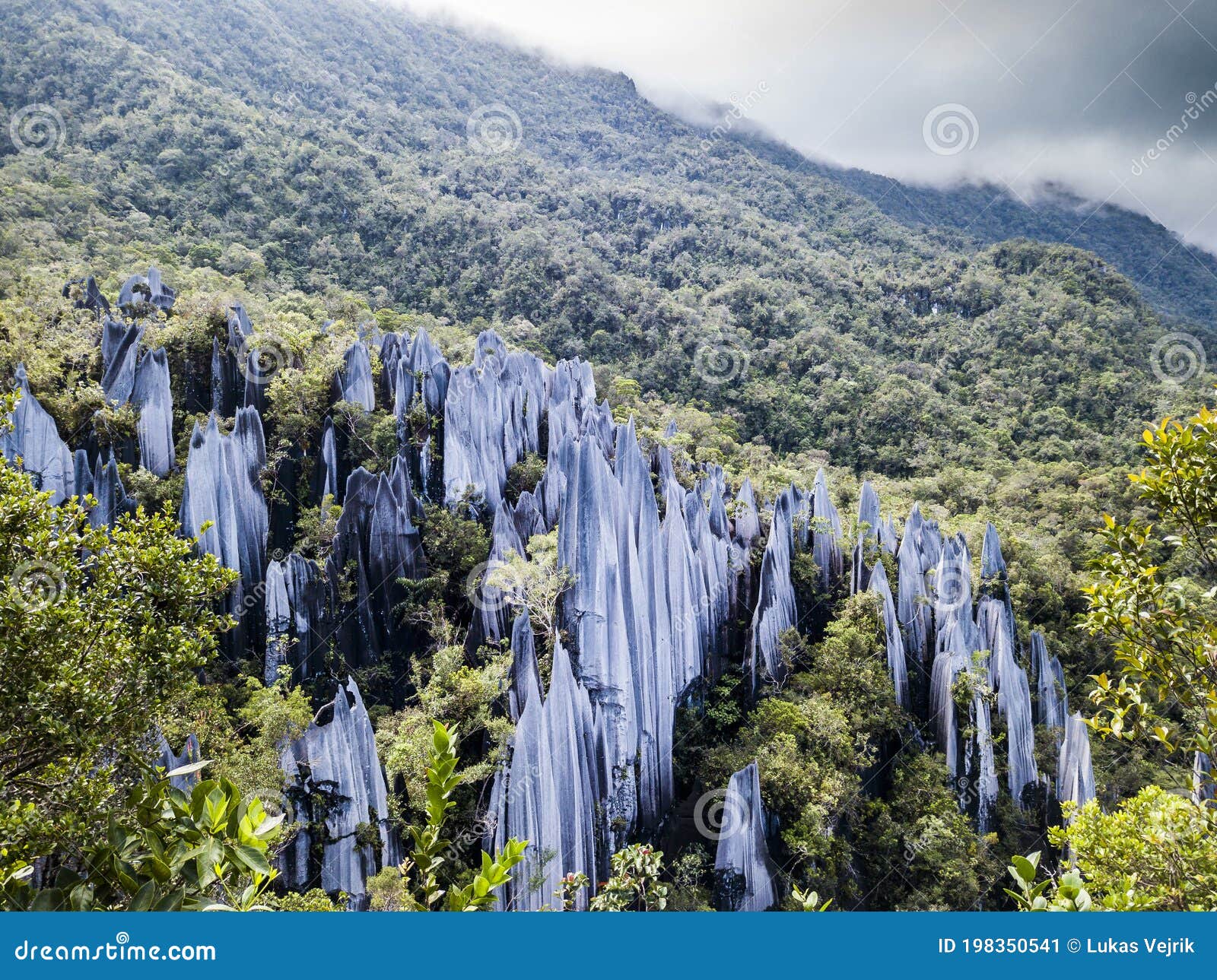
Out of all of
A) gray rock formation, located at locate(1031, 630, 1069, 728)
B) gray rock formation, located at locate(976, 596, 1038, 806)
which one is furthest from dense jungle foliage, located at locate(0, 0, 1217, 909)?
gray rock formation, located at locate(1031, 630, 1069, 728)

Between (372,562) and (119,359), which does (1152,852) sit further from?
(119,359)

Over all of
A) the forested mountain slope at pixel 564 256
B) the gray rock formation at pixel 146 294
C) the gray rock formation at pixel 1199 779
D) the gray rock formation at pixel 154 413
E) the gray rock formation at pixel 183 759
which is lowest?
the gray rock formation at pixel 183 759

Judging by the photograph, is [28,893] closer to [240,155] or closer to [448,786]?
[448,786]

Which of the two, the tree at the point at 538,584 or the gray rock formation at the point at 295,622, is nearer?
the tree at the point at 538,584

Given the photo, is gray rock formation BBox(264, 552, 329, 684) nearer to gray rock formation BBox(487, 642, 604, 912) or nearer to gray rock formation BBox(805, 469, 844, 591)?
gray rock formation BBox(487, 642, 604, 912)

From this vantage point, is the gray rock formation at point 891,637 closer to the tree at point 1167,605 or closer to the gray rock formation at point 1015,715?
the gray rock formation at point 1015,715

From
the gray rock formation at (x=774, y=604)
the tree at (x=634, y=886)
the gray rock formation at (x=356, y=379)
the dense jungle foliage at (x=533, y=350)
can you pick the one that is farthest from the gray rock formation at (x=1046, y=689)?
the gray rock formation at (x=356, y=379)

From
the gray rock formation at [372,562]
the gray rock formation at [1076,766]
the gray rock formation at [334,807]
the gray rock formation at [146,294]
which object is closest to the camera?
the gray rock formation at [334,807]
